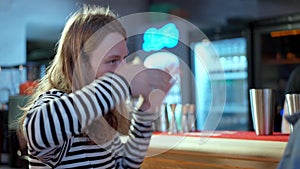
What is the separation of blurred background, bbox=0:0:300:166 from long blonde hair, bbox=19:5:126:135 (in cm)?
205

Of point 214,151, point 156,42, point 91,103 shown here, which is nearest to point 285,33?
point 214,151

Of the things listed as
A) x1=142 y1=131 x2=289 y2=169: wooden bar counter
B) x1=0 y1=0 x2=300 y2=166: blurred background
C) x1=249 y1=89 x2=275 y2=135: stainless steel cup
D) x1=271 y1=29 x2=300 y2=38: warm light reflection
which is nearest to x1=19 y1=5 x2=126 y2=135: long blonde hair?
x1=142 y1=131 x2=289 y2=169: wooden bar counter

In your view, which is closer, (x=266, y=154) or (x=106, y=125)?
(x=106, y=125)

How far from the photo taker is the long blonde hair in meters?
0.80

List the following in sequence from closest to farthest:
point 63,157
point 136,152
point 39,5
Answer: point 63,157
point 136,152
point 39,5

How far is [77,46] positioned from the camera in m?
0.81

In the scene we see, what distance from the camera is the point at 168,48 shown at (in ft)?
3.21

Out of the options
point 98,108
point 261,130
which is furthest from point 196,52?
point 98,108

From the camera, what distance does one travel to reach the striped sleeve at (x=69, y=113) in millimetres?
674

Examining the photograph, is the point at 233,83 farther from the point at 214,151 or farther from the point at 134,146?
the point at 134,146

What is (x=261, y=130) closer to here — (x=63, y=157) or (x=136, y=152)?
(x=136, y=152)

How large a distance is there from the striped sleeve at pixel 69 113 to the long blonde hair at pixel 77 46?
10cm

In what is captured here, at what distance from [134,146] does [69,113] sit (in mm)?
300

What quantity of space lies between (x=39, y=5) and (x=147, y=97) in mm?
3006
